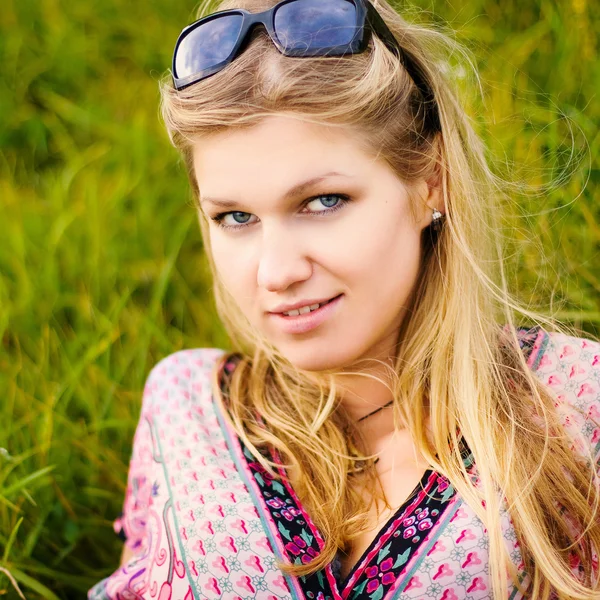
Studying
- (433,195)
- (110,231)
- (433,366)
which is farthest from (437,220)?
(110,231)

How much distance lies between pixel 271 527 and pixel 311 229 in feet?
1.99

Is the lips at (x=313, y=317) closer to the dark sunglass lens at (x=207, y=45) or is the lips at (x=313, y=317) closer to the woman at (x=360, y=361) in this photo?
the woman at (x=360, y=361)

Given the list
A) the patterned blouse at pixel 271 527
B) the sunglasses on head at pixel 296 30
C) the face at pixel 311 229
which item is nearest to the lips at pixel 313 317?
the face at pixel 311 229

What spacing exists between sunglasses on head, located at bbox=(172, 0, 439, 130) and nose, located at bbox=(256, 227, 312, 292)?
0.35 metres

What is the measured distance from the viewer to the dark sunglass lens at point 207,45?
1.48 metres

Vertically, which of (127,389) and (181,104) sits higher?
(181,104)

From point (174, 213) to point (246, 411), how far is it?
129 cm

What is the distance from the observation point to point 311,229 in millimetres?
1427

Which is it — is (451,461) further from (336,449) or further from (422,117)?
(422,117)

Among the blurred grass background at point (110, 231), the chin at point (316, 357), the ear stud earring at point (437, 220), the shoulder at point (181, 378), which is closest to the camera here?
the chin at point (316, 357)

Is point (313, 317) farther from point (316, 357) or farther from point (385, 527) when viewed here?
point (385, 527)

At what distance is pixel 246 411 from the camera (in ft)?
5.77

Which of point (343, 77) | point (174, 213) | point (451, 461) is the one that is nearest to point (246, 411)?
point (451, 461)

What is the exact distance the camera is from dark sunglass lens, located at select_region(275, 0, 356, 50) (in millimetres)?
1438
